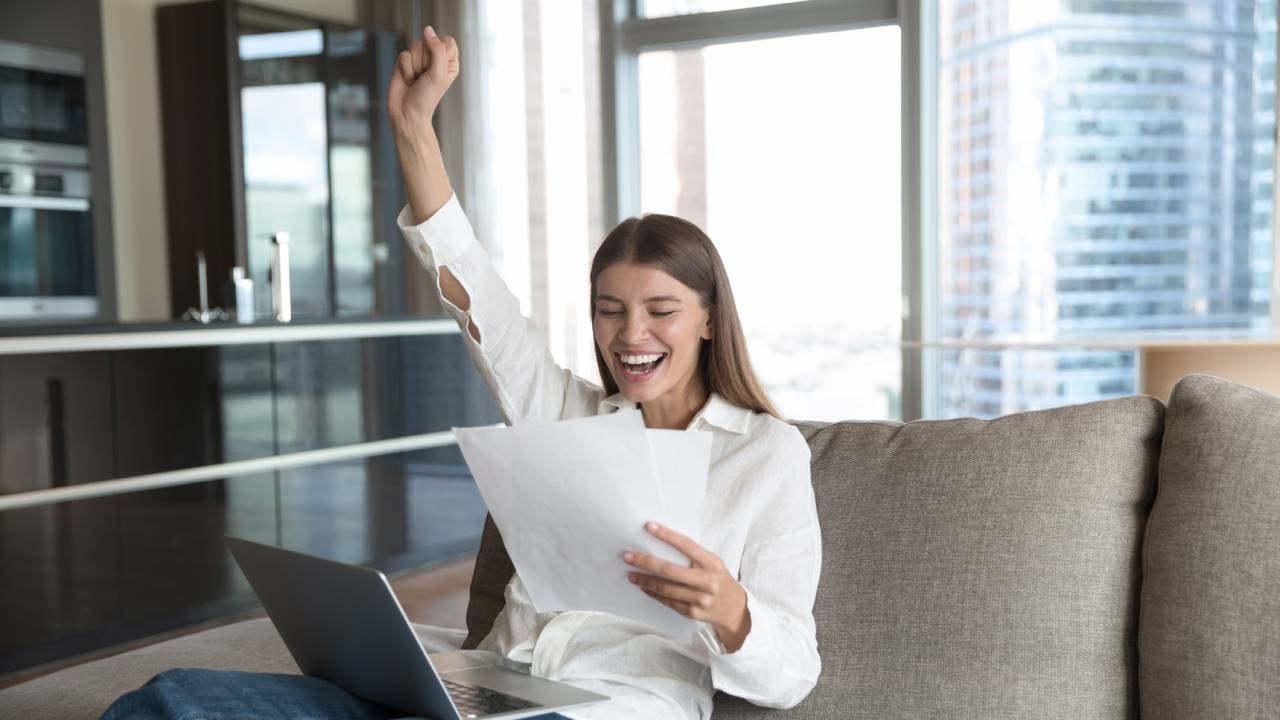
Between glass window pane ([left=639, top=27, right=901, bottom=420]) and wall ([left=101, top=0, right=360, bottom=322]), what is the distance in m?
2.04

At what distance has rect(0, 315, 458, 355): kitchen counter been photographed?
11.3 ft

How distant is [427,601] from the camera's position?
445 cm

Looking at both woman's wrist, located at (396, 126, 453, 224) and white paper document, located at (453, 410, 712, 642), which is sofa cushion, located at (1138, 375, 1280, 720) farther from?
woman's wrist, located at (396, 126, 453, 224)

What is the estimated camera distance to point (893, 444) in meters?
1.73

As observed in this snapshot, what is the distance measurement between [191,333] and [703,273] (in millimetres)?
2646

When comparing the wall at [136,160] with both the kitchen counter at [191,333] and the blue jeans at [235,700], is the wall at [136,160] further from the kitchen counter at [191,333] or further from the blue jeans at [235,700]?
the blue jeans at [235,700]

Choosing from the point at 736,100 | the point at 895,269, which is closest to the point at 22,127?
the point at 736,100

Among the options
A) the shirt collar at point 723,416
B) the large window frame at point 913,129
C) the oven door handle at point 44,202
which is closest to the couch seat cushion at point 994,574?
the shirt collar at point 723,416

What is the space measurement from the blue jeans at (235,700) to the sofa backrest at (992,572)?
42 cm

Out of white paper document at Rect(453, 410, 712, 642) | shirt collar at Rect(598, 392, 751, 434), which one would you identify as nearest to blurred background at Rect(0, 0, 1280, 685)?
shirt collar at Rect(598, 392, 751, 434)

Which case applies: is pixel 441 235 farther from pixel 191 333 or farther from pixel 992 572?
pixel 191 333

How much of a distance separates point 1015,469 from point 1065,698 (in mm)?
288

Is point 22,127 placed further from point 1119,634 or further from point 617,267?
point 1119,634

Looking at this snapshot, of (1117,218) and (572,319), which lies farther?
(572,319)
